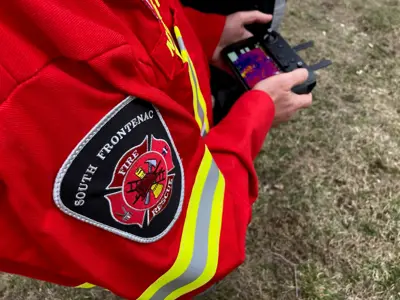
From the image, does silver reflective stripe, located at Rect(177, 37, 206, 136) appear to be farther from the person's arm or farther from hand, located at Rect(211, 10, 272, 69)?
hand, located at Rect(211, 10, 272, 69)

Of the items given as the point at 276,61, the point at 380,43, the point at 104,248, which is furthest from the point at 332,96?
the point at 104,248

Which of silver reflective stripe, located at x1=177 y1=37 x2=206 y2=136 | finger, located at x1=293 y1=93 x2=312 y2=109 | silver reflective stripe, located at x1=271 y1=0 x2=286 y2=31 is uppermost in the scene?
silver reflective stripe, located at x1=177 y1=37 x2=206 y2=136

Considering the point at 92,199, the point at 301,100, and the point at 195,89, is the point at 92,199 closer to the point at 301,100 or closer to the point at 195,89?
the point at 195,89

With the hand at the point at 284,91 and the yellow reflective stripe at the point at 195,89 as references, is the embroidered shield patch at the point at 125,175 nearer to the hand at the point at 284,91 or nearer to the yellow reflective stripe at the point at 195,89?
the yellow reflective stripe at the point at 195,89

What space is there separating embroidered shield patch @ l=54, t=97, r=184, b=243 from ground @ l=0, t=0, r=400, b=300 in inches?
31.3

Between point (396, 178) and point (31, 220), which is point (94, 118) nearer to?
point (31, 220)

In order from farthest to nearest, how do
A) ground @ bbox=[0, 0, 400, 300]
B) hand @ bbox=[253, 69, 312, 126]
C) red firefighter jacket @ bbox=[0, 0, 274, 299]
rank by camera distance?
ground @ bbox=[0, 0, 400, 300]
hand @ bbox=[253, 69, 312, 126]
red firefighter jacket @ bbox=[0, 0, 274, 299]

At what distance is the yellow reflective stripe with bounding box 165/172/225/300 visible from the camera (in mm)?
576

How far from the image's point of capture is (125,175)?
0.45 meters

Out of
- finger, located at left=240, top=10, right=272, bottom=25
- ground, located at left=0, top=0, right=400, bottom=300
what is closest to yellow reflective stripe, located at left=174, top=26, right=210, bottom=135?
finger, located at left=240, top=10, right=272, bottom=25

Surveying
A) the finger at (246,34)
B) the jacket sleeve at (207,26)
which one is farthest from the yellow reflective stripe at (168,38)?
the finger at (246,34)

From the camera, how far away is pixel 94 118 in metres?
0.42

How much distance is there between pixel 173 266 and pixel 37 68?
0.26 meters

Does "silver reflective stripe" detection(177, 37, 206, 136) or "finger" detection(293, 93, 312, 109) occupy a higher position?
"silver reflective stripe" detection(177, 37, 206, 136)
